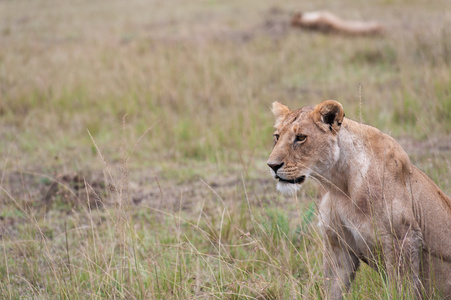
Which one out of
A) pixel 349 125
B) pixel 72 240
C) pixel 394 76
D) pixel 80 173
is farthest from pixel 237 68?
pixel 349 125

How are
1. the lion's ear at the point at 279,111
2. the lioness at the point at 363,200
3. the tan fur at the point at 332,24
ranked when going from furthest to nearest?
the tan fur at the point at 332,24, the lion's ear at the point at 279,111, the lioness at the point at 363,200

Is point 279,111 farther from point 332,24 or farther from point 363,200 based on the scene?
point 332,24

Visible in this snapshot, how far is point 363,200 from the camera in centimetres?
291

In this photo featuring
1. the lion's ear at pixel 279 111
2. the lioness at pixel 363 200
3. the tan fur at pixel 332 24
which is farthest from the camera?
the tan fur at pixel 332 24

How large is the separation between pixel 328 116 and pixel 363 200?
0.46 metres

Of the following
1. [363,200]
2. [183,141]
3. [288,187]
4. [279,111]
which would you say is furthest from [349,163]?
[183,141]

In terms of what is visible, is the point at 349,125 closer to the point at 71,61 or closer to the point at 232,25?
the point at 71,61

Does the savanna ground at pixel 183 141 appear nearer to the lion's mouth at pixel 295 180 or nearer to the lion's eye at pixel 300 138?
the lion's mouth at pixel 295 180

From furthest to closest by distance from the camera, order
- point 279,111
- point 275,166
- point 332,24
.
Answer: point 332,24 → point 279,111 → point 275,166

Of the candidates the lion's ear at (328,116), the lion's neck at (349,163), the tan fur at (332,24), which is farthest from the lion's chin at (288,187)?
the tan fur at (332,24)

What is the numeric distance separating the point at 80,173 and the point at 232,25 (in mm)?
7881

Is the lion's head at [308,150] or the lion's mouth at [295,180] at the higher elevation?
the lion's head at [308,150]

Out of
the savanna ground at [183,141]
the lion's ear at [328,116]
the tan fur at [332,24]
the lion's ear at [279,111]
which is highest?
the lion's ear at [328,116]

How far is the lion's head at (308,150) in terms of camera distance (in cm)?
291
